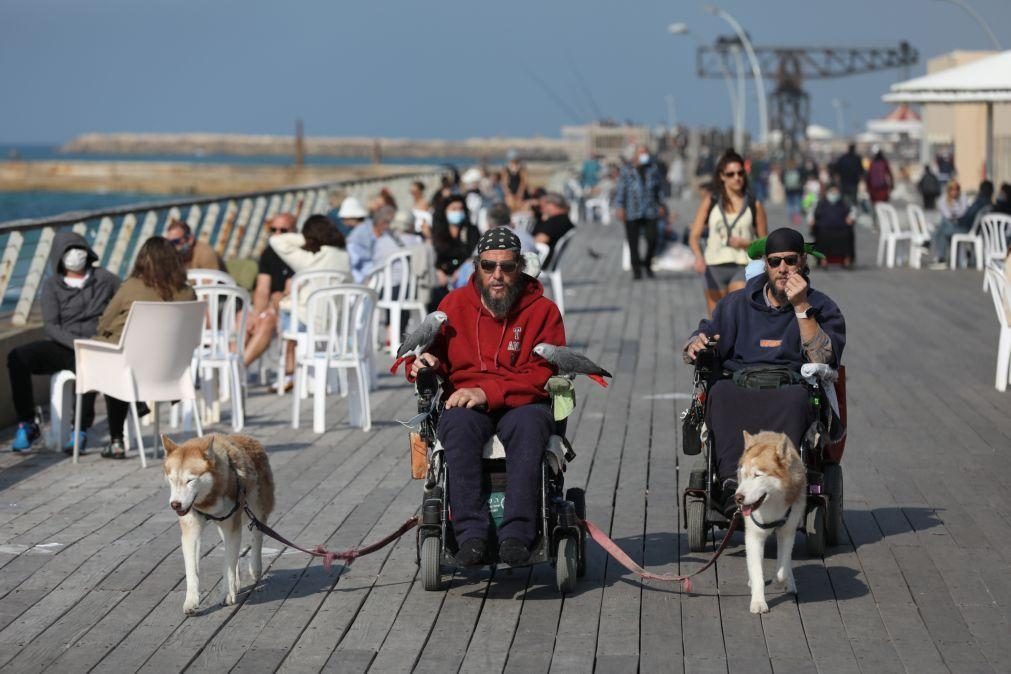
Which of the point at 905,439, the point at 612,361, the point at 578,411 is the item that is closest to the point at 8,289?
the point at 578,411

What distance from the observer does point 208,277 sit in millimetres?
12141

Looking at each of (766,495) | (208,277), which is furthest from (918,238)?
(766,495)

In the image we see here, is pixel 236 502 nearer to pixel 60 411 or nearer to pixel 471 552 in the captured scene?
pixel 471 552

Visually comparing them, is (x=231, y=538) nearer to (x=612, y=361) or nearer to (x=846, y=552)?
(x=846, y=552)

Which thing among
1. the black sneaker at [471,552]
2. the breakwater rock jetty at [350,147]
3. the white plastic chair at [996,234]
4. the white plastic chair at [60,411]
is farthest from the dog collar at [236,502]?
the breakwater rock jetty at [350,147]

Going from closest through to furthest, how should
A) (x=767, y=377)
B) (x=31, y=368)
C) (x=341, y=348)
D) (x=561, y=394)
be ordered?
(x=561, y=394)
(x=767, y=377)
(x=31, y=368)
(x=341, y=348)

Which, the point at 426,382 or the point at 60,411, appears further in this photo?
the point at 60,411

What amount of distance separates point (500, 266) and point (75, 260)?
4417 mm

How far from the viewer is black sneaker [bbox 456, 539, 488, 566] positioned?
6215mm

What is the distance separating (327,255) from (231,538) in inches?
257

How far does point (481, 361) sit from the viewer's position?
673 cm

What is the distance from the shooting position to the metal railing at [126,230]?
11.7m

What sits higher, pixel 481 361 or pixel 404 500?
pixel 481 361

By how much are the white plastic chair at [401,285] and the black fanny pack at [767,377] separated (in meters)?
7.56
